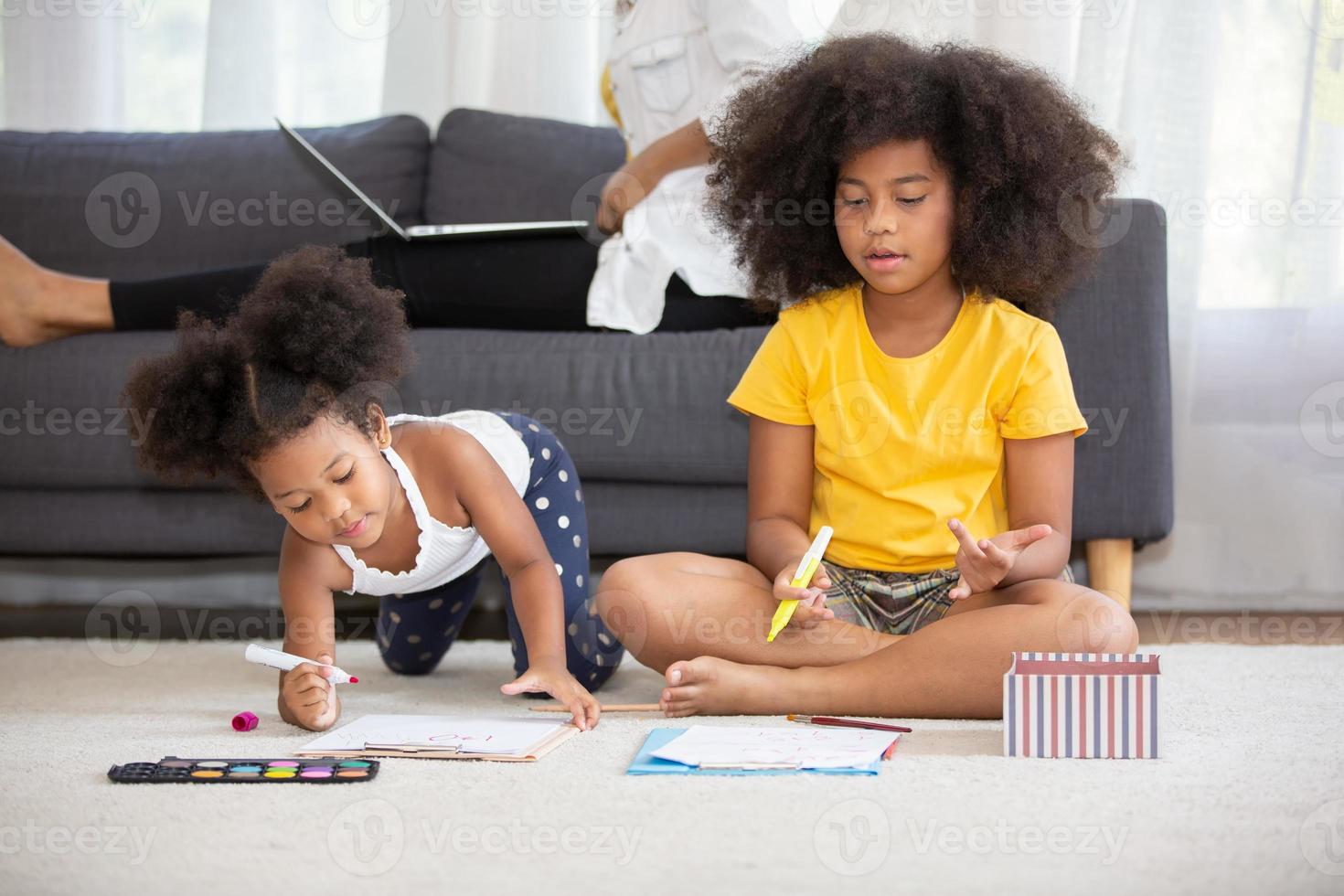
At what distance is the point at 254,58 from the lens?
2.53m

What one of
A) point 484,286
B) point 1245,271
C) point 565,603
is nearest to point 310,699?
point 565,603

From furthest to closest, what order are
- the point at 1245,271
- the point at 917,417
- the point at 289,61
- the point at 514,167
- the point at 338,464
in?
the point at 289,61 < the point at 514,167 < the point at 1245,271 < the point at 917,417 < the point at 338,464

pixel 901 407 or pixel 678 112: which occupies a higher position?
pixel 678 112

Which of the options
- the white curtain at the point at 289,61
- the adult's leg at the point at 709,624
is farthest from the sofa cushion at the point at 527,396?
the white curtain at the point at 289,61

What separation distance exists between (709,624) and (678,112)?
2.93 feet

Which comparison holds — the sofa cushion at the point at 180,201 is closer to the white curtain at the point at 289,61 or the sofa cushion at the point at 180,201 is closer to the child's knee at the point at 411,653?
the white curtain at the point at 289,61

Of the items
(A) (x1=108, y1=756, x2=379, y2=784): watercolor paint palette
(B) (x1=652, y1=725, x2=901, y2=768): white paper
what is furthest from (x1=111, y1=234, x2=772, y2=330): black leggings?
(A) (x1=108, y1=756, x2=379, y2=784): watercolor paint palette

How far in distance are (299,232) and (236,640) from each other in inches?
33.8

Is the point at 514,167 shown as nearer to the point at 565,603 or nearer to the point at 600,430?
the point at 600,430

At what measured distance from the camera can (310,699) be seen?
42.3 inches

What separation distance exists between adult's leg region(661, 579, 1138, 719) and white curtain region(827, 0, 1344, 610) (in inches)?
37.3

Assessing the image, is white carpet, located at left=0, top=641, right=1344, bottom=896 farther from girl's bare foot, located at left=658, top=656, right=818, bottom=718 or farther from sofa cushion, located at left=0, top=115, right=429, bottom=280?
sofa cushion, located at left=0, top=115, right=429, bottom=280

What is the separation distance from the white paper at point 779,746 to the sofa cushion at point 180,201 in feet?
5.06

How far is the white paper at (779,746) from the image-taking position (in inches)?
34.1
